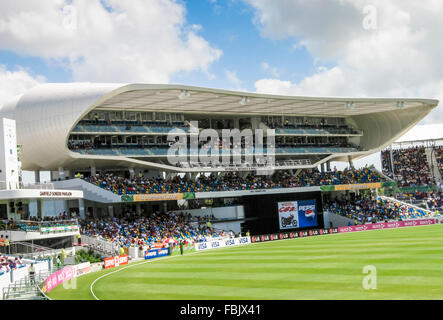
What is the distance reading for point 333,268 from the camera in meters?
21.6

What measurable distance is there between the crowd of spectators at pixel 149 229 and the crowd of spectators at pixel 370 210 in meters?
17.0

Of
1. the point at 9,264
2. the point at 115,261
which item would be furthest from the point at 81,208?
the point at 9,264

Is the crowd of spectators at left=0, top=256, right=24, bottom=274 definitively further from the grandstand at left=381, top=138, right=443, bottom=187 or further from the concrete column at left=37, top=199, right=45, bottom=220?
the grandstand at left=381, top=138, right=443, bottom=187

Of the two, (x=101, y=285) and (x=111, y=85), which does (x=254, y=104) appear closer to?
(x=111, y=85)

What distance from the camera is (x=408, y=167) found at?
8119 centimetres

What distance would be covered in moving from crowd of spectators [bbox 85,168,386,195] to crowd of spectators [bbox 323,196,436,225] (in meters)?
2.67

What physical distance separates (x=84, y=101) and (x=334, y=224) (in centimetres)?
3139

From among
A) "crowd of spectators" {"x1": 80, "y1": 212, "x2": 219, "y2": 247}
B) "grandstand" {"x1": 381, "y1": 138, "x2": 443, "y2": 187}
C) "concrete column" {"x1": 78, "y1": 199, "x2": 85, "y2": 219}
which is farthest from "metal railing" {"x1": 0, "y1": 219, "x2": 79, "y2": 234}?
"grandstand" {"x1": 381, "y1": 138, "x2": 443, "y2": 187}

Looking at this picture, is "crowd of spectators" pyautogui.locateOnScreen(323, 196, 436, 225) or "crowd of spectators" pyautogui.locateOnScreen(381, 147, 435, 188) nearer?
"crowd of spectators" pyautogui.locateOnScreen(323, 196, 436, 225)

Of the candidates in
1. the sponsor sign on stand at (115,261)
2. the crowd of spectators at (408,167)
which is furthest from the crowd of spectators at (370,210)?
the sponsor sign on stand at (115,261)

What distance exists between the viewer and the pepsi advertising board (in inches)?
2197

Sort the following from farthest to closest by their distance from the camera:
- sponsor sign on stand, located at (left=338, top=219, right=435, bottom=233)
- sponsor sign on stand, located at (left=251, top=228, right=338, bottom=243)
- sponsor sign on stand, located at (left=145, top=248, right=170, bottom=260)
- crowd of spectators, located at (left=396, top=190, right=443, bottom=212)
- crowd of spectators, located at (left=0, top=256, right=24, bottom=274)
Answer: crowd of spectators, located at (left=396, top=190, right=443, bottom=212) < sponsor sign on stand, located at (left=338, top=219, right=435, bottom=233) < sponsor sign on stand, located at (left=251, top=228, right=338, bottom=243) < sponsor sign on stand, located at (left=145, top=248, right=170, bottom=260) < crowd of spectators, located at (left=0, top=256, right=24, bottom=274)

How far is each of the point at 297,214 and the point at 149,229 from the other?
1771 cm

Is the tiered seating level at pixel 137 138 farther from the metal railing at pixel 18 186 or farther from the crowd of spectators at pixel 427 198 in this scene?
the crowd of spectators at pixel 427 198
